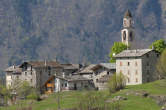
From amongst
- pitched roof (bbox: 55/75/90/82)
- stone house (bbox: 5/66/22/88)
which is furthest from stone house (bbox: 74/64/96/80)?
stone house (bbox: 5/66/22/88)

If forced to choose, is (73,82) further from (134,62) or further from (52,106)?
(52,106)

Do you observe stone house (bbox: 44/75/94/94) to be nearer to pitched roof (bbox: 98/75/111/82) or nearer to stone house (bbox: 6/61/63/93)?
stone house (bbox: 6/61/63/93)

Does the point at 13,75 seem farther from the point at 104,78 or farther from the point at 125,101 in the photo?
the point at 125,101

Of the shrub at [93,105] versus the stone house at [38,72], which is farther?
the stone house at [38,72]

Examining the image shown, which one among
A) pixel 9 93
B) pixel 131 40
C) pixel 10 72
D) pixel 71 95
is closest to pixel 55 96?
pixel 71 95

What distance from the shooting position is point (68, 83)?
15700 centimetres

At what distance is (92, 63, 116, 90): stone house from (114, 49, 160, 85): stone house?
4776mm

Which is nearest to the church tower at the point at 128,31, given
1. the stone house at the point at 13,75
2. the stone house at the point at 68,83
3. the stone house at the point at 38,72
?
the stone house at the point at 38,72

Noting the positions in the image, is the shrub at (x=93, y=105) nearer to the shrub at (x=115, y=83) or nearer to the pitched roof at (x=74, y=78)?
the shrub at (x=115, y=83)

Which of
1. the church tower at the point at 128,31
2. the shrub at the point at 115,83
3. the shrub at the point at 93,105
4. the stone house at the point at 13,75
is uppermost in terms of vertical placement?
the church tower at the point at 128,31

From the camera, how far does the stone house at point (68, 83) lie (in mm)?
157375

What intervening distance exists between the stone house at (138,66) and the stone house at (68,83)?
11.0m

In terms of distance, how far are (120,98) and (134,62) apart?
27985 mm

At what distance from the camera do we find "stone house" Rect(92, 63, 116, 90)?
155m
